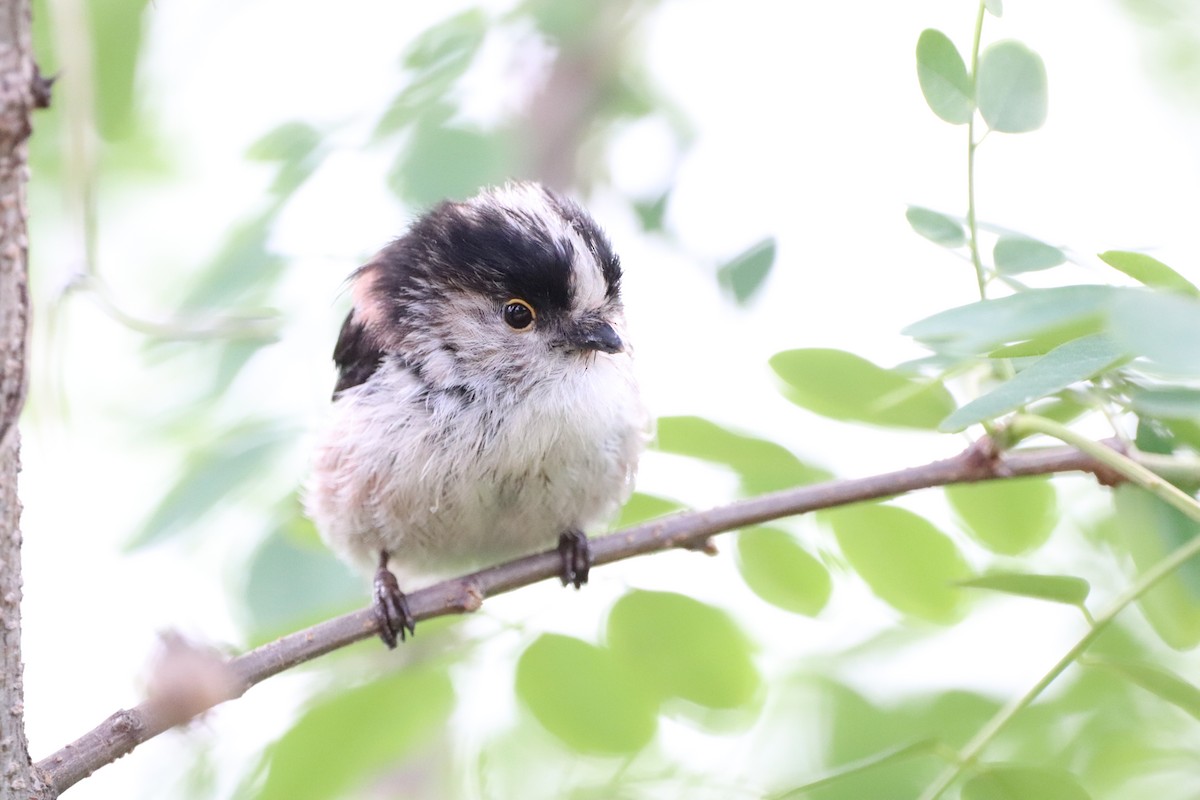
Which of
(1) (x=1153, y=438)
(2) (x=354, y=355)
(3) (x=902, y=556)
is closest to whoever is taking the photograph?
(1) (x=1153, y=438)

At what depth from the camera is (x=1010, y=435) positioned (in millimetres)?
2260

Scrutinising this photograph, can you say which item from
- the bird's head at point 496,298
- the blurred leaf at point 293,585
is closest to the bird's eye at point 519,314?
the bird's head at point 496,298

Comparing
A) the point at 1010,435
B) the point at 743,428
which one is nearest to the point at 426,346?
the point at 743,428

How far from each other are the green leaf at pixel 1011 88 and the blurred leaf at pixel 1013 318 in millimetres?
626

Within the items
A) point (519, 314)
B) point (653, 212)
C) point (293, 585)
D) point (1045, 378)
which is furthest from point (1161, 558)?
point (653, 212)

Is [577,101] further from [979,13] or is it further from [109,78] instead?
[979,13]

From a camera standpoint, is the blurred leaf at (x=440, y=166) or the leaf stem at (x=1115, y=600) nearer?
the leaf stem at (x=1115, y=600)

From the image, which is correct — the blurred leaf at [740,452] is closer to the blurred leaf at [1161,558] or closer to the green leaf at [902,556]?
the green leaf at [902,556]

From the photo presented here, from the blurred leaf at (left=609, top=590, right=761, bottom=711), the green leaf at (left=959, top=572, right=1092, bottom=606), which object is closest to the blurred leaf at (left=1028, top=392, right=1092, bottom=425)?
the green leaf at (left=959, top=572, right=1092, bottom=606)

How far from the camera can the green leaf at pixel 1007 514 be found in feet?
8.91

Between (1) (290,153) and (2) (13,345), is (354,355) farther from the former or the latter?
(2) (13,345)

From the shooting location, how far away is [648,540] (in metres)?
2.67

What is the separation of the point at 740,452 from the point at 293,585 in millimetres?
1104

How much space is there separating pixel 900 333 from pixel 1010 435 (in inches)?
23.7
